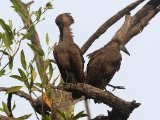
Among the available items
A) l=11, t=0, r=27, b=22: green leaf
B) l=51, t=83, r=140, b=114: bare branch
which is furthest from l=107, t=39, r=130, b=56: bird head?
l=11, t=0, r=27, b=22: green leaf

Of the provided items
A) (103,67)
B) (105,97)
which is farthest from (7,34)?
(103,67)

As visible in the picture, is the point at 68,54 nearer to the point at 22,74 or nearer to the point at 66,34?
the point at 66,34

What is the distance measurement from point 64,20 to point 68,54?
50 cm

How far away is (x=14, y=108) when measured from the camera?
10.1 feet

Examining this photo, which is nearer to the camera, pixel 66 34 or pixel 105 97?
pixel 105 97

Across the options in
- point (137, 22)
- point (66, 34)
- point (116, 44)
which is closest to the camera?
point (66, 34)

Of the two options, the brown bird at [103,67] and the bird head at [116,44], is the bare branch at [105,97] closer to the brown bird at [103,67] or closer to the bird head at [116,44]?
the brown bird at [103,67]

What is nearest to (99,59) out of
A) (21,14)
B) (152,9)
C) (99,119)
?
(99,119)

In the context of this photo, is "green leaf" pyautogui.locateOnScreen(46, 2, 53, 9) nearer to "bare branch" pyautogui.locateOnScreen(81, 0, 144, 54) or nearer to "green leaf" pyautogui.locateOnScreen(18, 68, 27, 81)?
"green leaf" pyautogui.locateOnScreen(18, 68, 27, 81)

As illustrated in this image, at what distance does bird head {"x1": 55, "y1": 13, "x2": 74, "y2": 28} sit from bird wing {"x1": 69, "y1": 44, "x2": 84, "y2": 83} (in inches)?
14.4

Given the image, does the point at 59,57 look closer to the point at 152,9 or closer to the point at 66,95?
the point at 66,95

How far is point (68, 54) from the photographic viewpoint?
6.29m

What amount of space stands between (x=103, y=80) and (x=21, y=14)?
3.81 m

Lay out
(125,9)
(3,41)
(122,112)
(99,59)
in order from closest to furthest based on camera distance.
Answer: (3,41), (122,112), (99,59), (125,9)
